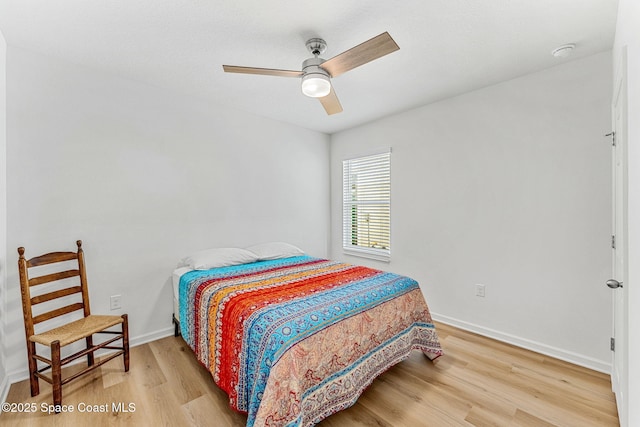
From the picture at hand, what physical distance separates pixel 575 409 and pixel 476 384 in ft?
1.80

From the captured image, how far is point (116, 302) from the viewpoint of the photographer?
2529 millimetres

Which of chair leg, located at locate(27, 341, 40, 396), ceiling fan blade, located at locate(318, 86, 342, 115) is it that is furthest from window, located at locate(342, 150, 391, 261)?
chair leg, located at locate(27, 341, 40, 396)

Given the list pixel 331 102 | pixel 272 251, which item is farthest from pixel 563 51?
pixel 272 251

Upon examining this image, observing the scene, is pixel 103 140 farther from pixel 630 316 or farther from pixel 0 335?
pixel 630 316

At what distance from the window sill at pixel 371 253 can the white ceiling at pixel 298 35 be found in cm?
209

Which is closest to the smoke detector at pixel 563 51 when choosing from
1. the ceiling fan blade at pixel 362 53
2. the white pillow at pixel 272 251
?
the ceiling fan blade at pixel 362 53

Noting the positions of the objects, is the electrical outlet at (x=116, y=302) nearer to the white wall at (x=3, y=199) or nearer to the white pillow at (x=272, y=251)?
the white wall at (x=3, y=199)

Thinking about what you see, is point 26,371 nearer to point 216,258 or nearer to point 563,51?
point 216,258

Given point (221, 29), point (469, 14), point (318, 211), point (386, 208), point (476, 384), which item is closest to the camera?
point (469, 14)

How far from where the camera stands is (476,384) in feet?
6.63

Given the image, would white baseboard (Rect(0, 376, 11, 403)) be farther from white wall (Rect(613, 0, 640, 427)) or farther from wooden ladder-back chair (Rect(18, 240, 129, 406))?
white wall (Rect(613, 0, 640, 427))

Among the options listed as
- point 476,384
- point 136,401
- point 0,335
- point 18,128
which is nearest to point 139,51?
point 18,128

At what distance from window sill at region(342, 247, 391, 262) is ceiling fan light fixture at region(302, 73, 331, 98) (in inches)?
95.7

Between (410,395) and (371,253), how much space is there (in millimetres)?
2149
